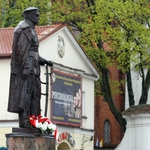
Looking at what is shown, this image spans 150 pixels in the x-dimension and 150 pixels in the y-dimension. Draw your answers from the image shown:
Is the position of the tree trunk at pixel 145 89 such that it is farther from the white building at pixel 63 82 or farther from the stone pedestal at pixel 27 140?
the stone pedestal at pixel 27 140

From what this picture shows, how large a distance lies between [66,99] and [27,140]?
71.2 feet

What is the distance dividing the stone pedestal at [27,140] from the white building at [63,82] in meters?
18.0

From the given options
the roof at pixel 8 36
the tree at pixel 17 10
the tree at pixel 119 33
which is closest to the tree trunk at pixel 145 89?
the tree at pixel 119 33

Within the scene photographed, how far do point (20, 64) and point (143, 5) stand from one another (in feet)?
66.0

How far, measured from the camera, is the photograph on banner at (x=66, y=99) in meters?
36.7

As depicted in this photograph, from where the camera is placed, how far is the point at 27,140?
52.5 ft

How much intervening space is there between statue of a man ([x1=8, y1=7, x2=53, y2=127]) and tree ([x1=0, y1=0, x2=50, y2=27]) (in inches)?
878

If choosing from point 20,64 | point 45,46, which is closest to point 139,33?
point 45,46

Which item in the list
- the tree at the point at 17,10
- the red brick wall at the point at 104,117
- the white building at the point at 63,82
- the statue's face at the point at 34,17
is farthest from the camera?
the red brick wall at the point at 104,117

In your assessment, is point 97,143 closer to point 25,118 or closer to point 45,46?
point 45,46

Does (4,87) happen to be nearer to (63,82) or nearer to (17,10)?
(63,82)

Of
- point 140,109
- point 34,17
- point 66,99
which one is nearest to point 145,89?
point 66,99

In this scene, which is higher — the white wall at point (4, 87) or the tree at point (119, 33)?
the tree at point (119, 33)

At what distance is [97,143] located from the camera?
5516 cm
